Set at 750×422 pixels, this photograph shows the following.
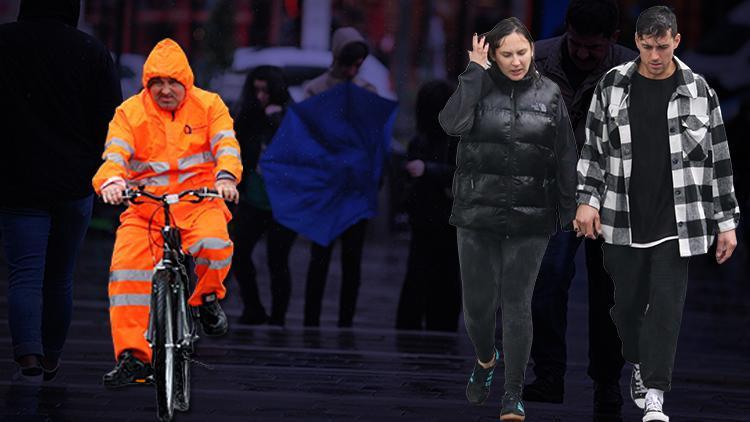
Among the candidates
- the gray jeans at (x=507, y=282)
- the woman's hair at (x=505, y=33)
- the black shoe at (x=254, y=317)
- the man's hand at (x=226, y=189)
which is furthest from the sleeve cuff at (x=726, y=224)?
the black shoe at (x=254, y=317)

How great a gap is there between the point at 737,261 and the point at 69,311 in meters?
14.4

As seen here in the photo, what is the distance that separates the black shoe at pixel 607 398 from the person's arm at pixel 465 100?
1709 mm

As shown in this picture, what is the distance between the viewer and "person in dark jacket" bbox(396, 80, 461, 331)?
12.2 metres

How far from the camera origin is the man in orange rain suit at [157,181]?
8.16 meters

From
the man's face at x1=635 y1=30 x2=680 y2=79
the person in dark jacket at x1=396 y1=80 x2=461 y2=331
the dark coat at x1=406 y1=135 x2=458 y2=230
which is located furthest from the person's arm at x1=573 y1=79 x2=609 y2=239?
the dark coat at x1=406 y1=135 x2=458 y2=230

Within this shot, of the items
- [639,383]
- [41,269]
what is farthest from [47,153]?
[639,383]

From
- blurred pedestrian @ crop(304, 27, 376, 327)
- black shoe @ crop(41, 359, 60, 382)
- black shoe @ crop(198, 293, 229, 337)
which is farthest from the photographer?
blurred pedestrian @ crop(304, 27, 376, 327)

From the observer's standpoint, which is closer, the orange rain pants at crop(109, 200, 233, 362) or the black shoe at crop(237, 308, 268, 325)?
the orange rain pants at crop(109, 200, 233, 362)

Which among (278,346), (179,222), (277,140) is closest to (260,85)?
(277,140)

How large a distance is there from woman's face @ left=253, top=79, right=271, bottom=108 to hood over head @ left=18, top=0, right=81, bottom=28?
343 centimetres

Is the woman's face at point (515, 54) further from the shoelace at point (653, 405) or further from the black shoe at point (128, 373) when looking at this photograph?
the black shoe at point (128, 373)

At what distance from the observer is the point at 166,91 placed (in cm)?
816

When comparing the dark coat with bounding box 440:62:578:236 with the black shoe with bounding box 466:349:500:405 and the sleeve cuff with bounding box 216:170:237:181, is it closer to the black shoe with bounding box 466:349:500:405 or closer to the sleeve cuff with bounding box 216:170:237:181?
the black shoe with bounding box 466:349:500:405

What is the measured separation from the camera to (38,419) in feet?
25.9
